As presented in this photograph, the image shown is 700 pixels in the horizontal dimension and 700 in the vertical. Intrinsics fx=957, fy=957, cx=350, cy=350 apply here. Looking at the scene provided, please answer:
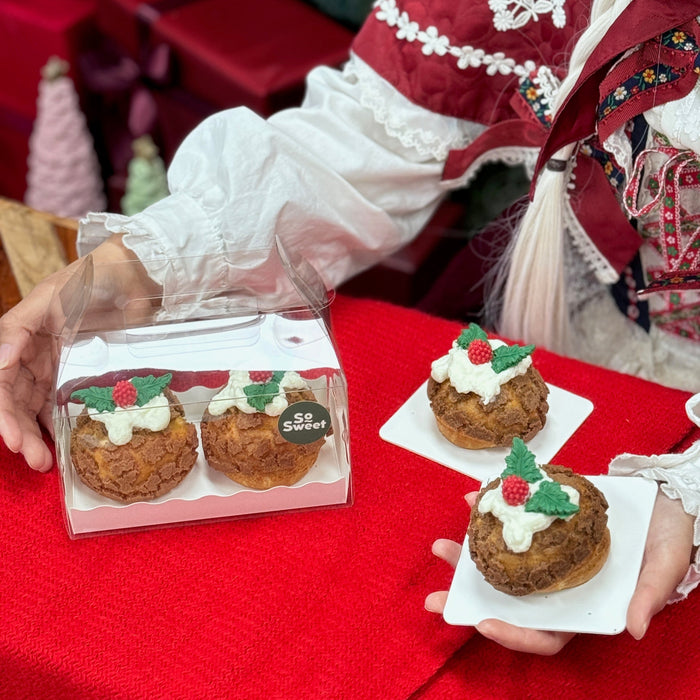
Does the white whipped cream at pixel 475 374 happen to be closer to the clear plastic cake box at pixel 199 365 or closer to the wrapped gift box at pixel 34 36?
the clear plastic cake box at pixel 199 365

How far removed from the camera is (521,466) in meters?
0.76

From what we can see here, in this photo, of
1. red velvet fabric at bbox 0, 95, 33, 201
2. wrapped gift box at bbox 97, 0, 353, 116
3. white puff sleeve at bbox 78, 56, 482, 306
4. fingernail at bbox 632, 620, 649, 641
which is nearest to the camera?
fingernail at bbox 632, 620, 649, 641

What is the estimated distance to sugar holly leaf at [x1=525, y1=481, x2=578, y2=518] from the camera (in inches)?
28.1

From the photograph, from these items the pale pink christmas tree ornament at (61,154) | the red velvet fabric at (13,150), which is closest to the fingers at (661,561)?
the pale pink christmas tree ornament at (61,154)

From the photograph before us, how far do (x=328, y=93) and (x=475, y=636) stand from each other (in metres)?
0.65

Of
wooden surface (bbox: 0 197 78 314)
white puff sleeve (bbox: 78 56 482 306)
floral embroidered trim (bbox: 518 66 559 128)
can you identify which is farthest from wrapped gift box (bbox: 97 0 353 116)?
floral embroidered trim (bbox: 518 66 559 128)

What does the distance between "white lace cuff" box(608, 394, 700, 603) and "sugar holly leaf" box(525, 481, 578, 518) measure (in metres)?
0.14

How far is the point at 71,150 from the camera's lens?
2275 mm

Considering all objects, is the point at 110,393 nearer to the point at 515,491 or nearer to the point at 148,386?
the point at 148,386

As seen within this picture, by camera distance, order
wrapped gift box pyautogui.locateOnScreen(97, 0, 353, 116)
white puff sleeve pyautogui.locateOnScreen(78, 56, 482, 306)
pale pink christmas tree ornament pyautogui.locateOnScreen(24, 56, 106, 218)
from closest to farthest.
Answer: white puff sleeve pyautogui.locateOnScreen(78, 56, 482, 306) → wrapped gift box pyautogui.locateOnScreen(97, 0, 353, 116) → pale pink christmas tree ornament pyautogui.locateOnScreen(24, 56, 106, 218)

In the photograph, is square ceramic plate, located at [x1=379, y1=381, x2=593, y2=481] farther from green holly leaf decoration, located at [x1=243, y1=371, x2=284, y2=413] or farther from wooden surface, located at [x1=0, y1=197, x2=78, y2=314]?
wooden surface, located at [x1=0, y1=197, x2=78, y2=314]


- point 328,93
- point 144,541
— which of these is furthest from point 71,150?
point 144,541

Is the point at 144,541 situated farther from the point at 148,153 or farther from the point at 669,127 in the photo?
the point at 148,153

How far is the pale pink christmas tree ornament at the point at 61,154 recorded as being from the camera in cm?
222
